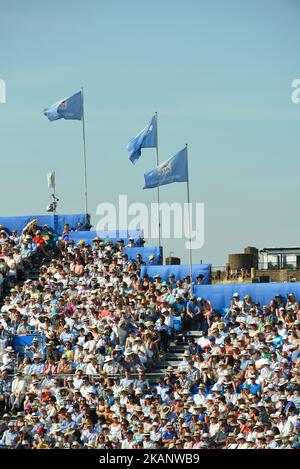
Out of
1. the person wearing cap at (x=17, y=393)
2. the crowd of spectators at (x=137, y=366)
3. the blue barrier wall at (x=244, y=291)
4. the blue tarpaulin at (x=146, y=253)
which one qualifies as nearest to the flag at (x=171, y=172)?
the blue tarpaulin at (x=146, y=253)

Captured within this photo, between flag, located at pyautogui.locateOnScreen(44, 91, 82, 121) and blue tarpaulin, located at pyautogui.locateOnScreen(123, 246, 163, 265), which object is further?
flag, located at pyautogui.locateOnScreen(44, 91, 82, 121)

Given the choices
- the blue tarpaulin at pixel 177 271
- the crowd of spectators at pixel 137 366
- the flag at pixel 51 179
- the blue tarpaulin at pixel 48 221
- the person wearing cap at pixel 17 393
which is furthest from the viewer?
→ the flag at pixel 51 179

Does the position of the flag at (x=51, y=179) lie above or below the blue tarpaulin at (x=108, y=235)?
above

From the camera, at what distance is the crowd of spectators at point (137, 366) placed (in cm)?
3347

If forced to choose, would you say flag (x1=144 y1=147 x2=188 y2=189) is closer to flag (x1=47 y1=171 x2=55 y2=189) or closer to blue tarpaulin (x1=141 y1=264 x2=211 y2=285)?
blue tarpaulin (x1=141 y1=264 x2=211 y2=285)

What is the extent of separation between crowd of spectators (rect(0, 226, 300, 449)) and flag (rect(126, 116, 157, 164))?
4195 millimetres

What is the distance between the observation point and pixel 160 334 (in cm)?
3806

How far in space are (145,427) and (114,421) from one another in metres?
0.91

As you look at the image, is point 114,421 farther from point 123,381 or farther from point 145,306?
point 145,306

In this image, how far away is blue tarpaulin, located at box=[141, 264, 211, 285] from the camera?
4169 centimetres

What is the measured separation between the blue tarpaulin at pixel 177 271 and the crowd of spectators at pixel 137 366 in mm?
349

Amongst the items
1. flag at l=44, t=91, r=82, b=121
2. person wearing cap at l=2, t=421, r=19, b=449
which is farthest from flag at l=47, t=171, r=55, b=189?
person wearing cap at l=2, t=421, r=19, b=449

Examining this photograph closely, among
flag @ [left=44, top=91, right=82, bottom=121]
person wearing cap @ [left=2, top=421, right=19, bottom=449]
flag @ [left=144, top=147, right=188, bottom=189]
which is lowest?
person wearing cap @ [left=2, top=421, right=19, bottom=449]

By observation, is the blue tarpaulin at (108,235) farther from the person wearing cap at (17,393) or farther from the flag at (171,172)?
the person wearing cap at (17,393)
